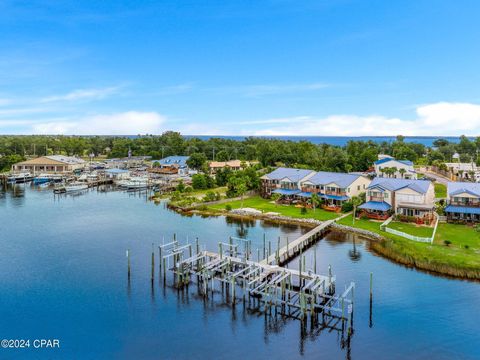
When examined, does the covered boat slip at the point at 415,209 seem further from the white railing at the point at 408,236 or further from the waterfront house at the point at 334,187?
the waterfront house at the point at 334,187

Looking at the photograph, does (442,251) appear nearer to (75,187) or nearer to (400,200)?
(400,200)

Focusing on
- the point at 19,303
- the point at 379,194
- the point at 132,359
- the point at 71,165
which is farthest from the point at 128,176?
the point at 132,359

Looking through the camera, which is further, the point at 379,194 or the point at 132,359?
the point at 379,194

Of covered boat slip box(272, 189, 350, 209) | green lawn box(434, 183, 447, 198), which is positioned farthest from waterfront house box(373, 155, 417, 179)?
covered boat slip box(272, 189, 350, 209)

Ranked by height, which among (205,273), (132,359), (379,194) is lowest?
(132,359)

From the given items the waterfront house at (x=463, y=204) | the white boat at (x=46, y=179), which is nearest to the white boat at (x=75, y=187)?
the white boat at (x=46, y=179)

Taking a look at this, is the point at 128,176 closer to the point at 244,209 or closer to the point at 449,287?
the point at 244,209
